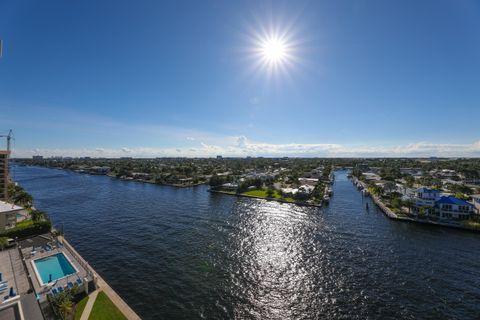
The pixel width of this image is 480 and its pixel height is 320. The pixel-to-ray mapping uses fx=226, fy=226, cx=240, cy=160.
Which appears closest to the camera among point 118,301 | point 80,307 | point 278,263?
point 80,307

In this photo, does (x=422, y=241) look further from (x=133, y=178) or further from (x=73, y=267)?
(x=133, y=178)

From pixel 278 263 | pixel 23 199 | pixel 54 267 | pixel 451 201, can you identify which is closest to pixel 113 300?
pixel 54 267

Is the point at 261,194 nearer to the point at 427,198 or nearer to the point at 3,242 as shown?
the point at 427,198

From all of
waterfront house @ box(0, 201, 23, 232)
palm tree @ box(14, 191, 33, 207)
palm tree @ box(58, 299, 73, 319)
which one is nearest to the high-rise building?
palm tree @ box(14, 191, 33, 207)

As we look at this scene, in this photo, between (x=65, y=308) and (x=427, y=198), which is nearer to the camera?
(x=65, y=308)

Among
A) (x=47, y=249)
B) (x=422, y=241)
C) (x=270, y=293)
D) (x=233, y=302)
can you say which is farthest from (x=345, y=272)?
(x=47, y=249)
